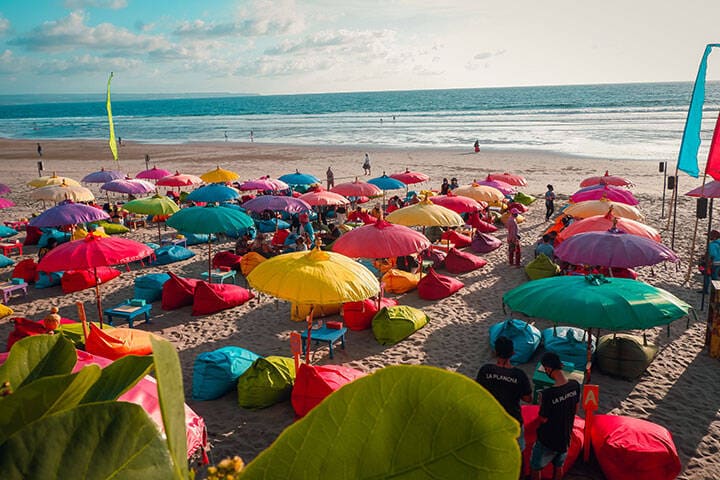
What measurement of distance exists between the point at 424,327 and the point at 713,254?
6272 mm

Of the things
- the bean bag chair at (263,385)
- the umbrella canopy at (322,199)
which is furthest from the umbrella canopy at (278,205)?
the bean bag chair at (263,385)

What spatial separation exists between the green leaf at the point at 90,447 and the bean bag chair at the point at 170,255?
14038mm

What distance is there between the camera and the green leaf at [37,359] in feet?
3.08

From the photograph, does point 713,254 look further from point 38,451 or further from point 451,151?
point 451,151

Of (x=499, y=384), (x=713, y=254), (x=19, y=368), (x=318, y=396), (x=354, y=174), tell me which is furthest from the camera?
(x=354, y=174)

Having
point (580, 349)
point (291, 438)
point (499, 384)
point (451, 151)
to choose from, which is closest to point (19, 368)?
point (291, 438)

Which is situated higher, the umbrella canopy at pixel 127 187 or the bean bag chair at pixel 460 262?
the umbrella canopy at pixel 127 187

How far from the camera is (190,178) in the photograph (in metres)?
20.3

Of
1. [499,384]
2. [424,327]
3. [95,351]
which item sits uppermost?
[499,384]

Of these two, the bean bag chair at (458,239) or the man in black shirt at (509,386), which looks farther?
the bean bag chair at (458,239)

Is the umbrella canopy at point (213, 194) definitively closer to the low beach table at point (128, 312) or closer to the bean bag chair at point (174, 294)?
the bean bag chair at point (174, 294)

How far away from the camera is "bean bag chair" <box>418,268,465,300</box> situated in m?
11.0

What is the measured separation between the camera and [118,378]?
809mm

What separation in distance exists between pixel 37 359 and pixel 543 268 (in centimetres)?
1149
